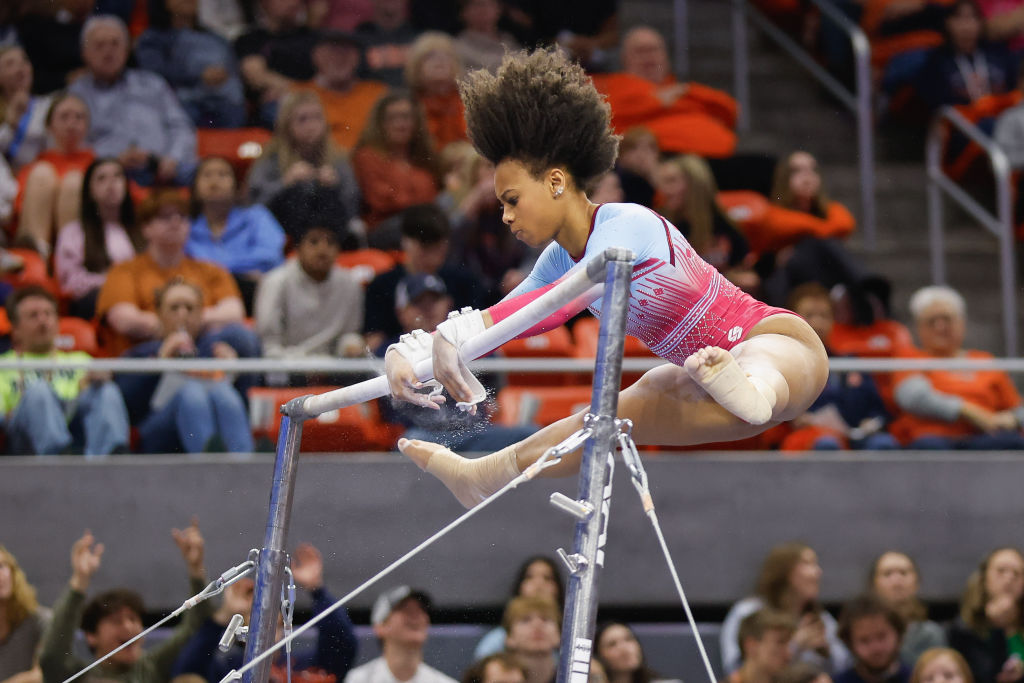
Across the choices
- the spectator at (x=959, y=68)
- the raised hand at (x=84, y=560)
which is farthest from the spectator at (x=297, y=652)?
the spectator at (x=959, y=68)

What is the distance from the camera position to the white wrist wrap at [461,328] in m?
2.71

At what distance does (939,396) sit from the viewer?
546 cm

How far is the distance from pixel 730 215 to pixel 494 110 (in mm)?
3326

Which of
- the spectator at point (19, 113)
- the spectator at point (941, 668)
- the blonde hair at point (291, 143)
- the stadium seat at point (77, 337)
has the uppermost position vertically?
the spectator at point (19, 113)

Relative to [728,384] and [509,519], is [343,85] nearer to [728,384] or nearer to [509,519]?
[509,519]

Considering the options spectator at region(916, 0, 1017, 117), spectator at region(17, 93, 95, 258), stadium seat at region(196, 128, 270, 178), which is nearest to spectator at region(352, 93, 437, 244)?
stadium seat at region(196, 128, 270, 178)

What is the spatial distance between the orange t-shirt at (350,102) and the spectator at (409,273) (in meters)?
1.17

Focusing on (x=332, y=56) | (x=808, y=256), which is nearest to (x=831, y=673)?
(x=808, y=256)

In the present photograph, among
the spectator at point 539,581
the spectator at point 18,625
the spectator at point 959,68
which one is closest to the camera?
the spectator at point 18,625

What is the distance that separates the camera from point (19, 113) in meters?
6.15

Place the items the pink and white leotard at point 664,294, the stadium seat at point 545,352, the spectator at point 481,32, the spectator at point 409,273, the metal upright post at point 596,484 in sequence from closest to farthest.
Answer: the metal upright post at point 596,484, the pink and white leotard at point 664,294, the spectator at point 409,273, the stadium seat at point 545,352, the spectator at point 481,32

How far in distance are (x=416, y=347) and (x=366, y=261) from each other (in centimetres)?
232

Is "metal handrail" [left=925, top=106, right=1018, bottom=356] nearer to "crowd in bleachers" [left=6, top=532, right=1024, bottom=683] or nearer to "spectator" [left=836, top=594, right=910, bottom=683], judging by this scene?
"crowd in bleachers" [left=6, top=532, right=1024, bottom=683]

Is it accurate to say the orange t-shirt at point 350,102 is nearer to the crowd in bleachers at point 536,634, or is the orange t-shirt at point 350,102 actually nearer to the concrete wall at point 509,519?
the concrete wall at point 509,519
